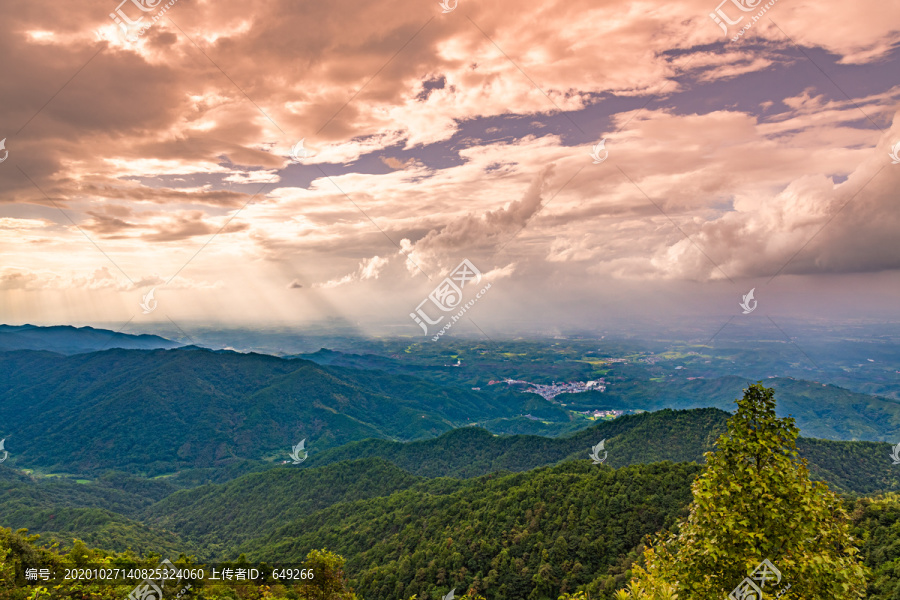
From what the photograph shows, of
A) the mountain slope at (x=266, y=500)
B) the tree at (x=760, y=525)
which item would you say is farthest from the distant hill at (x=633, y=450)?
the mountain slope at (x=266, y=500)

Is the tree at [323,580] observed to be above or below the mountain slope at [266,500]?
above

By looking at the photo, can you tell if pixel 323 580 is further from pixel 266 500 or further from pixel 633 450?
pixel 266 500

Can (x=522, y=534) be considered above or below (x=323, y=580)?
below

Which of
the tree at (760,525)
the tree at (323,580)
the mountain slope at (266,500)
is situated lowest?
the mountain slope at (266,500)

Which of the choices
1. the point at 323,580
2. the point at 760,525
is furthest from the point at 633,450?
the point at 760,525

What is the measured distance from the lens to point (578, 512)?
192ft

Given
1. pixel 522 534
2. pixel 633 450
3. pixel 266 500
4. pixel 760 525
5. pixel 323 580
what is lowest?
pixel 266 500

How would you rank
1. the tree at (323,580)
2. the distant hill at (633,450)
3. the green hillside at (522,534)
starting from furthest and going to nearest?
the distant hill at (633,450), the green hillside at (522,534), the tree at (323,580)

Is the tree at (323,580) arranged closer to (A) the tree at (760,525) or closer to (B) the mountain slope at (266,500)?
(A) the tree at (760,525)

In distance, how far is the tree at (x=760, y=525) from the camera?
8828 mm

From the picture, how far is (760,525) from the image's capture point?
31.1ft

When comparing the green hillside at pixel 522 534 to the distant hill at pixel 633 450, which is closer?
the green hillside at pixel 522 534

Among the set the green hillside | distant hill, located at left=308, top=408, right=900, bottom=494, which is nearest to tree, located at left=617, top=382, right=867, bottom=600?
distant hill, located at left=308, top=408, right=900, bottom=494

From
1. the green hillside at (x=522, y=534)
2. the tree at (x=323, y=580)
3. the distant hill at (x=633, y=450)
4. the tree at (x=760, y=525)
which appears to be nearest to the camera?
the tree at (x=760, y=525)
